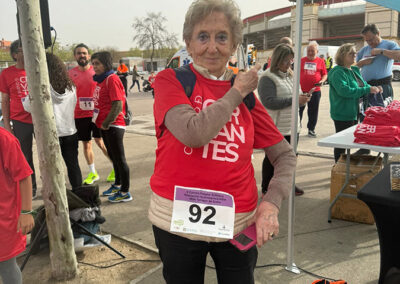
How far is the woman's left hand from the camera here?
1254 mm

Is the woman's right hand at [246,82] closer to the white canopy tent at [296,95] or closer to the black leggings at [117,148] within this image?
the white canopy tent at [296,95]

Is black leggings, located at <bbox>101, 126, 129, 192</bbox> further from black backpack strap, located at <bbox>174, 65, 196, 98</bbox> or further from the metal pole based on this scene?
black backpack strap, located at <bbox>174, 65, 196, 98</bbox>

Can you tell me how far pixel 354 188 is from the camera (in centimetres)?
363

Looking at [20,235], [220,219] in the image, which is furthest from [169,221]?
[20,235]

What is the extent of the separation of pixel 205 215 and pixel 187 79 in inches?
20.0

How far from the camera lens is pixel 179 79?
1.28m

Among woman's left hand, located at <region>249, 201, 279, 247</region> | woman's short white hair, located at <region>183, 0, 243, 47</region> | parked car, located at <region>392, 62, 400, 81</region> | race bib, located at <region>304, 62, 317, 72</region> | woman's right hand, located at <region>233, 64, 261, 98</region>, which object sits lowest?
woman's left hand, located at <region>249, 201, 279, 247</region>

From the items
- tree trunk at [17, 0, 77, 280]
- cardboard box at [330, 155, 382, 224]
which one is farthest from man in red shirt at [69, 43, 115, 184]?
cardboard box at [330, 155, 382, 224]

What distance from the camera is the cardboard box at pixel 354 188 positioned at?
11.6 ft


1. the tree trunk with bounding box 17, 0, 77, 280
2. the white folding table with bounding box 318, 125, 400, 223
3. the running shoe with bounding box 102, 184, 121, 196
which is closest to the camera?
the tree trunk with bounding box 17, 0, 77, 280

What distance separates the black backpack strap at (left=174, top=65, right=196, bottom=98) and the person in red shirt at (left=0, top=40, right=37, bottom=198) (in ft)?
10.9

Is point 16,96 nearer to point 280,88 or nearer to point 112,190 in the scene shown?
point 112,190

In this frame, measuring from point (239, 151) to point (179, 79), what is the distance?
0.35 metres

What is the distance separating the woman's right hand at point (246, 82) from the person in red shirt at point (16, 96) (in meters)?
3.52
